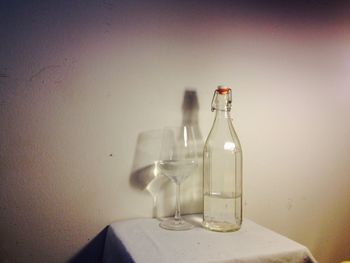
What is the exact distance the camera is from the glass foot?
38.1 inches

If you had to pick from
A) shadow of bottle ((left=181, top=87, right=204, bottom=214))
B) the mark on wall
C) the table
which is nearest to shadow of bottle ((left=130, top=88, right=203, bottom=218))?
shadow of bottle ((left=181, top=87, right=204, bottom=214))

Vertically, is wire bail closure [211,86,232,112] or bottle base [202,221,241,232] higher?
wire bail closure [211,86,232,112]

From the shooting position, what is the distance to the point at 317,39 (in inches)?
53.3

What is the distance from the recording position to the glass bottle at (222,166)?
1063 millimetres

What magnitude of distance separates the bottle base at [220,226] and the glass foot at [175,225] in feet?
0.16

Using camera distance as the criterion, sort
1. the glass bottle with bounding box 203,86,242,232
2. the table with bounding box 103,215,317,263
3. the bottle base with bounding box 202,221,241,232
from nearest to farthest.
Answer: the table with bounding box 103,215,317,263
the bottle base with bounding box 202,221,241,232
the glass bottle with bounding box 203,86,242,232

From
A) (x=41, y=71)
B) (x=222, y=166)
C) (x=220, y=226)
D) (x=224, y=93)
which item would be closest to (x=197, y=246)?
(x=220, y=226)

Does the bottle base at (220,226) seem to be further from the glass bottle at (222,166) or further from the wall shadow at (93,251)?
the wall shadow at (93,251)

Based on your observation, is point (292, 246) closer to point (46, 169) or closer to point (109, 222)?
point (109, 222)

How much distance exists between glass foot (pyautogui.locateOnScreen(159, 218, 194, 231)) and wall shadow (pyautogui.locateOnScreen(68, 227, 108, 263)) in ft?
0.63

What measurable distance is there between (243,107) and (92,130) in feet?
1.81

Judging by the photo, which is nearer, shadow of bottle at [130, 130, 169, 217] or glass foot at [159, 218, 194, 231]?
glass foot at [159, 218, 194, 231]

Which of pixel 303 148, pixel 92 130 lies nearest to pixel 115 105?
pixel 92 130

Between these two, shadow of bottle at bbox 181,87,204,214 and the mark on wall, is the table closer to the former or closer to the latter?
shadow of bottle at bbox 181,87,204,214
